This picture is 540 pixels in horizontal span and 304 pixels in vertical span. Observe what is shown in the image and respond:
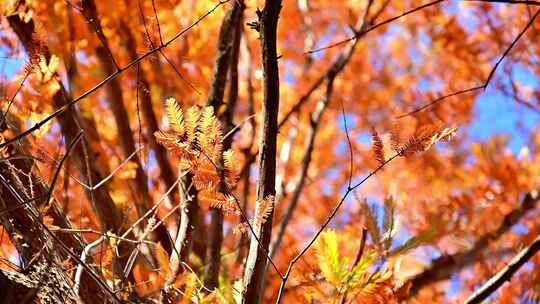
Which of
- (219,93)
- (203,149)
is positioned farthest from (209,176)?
(219,93)

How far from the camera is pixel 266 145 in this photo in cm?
144

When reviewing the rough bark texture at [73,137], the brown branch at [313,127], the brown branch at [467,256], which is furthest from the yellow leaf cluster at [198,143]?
the brown branch at [467,256]

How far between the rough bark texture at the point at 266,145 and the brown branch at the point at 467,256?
6.60ft

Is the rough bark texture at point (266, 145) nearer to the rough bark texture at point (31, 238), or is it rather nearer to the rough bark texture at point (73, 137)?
the rough bark texture at point (31, 238)

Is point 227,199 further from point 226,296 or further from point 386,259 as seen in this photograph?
point 386,259

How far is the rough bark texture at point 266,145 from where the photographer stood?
1.39 metres

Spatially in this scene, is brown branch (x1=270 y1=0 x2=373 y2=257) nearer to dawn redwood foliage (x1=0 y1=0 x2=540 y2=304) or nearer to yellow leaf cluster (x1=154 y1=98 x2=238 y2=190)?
dawn redwood foliage (x1=0 y1=0 x2=540 y2=304)

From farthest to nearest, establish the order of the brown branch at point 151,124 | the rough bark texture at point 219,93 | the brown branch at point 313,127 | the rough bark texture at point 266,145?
the brown branch at point 151,124 → the brown branch at point 313,127 → the rough bark texture at point 219,93 → the rough bark texture at point 266,145

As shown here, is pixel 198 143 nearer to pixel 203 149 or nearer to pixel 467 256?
pixel 203 149

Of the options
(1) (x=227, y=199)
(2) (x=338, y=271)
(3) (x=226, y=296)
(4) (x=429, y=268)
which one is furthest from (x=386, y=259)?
(4) (x=429, y=268)

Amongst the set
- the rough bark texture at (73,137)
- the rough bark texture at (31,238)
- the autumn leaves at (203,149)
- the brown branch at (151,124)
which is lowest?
the rough bark texture at (31,238)

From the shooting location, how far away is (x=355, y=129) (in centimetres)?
618

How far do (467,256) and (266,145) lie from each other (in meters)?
2.31

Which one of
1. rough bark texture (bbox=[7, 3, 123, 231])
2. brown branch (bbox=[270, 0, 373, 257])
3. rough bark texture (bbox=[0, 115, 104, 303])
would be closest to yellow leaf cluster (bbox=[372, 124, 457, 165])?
rough bark texture (bbox=[0, 115, 104, 303])
